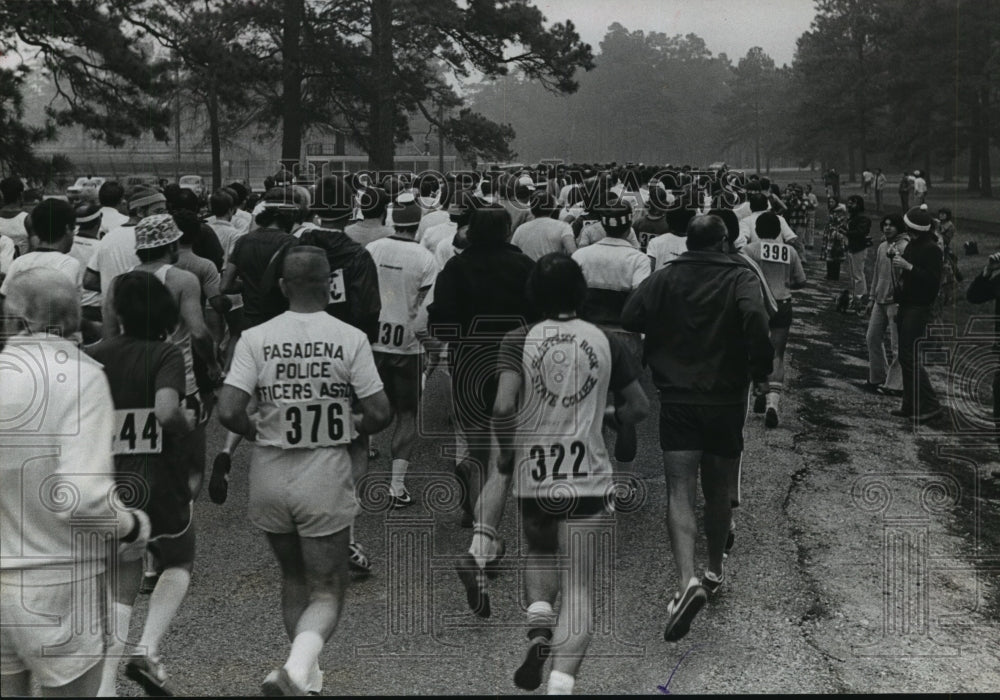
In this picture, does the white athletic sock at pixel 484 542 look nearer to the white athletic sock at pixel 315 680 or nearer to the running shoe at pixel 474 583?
the running shoe at pixel 474 583

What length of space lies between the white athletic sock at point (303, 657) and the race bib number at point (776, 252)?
7.42 m

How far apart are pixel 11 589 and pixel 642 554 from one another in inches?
180

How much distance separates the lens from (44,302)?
3.78 metres

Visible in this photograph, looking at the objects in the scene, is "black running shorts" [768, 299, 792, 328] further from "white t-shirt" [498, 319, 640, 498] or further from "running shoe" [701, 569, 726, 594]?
"white t-shirt" [498, 319, 640, 498]

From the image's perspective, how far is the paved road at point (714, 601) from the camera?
535 centimetres

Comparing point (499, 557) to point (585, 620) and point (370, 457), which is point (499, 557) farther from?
point (370, 457)

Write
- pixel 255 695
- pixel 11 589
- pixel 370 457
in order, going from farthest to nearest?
pixel 370 457
pixel 255 695
pixel 11 589

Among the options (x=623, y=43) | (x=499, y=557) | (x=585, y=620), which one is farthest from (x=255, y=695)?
(x=623, y=43)

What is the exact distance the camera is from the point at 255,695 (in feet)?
16.5

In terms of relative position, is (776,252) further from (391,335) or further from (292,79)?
(292,79)

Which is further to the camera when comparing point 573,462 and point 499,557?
point 499,557

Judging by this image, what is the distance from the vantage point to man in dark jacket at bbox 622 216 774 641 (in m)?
5.94

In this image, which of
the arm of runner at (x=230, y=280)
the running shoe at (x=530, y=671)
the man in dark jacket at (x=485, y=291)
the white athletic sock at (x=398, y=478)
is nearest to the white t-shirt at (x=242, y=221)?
the arm of runner at (x=230, y=280)

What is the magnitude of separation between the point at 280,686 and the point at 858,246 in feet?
50.5
